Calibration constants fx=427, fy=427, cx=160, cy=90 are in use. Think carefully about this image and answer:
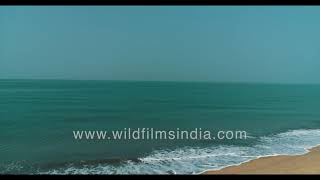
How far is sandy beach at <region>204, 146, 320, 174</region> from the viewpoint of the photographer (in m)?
A: 3.89

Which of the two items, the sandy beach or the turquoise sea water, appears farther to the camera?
the turquoise sea water

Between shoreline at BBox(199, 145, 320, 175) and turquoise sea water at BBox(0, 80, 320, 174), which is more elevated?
turquoise sea water at BBox(0, 80, 320, 174)

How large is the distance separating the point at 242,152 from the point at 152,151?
1.05m

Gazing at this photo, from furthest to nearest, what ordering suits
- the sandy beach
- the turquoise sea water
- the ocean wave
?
the turquoise sea water
the ocean wave
the sandy beach

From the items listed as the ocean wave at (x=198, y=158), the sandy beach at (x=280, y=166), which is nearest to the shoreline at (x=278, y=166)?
the sandy beach at (x=280, y=166)

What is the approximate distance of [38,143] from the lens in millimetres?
6250

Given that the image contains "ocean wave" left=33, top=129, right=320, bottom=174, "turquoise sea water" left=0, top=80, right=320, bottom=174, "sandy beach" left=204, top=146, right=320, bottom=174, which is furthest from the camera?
"turquoise sea water" left=0, top=80, right=320, bottom=174

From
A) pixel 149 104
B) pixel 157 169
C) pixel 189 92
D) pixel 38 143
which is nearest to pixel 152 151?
pixel 157 169

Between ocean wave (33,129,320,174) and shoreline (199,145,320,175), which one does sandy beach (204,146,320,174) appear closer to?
shoreline (199,145,320,175)

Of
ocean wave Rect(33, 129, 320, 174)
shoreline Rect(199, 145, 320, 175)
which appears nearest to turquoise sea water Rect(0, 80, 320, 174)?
ocean wave Rect(33, 129, 320, 174)

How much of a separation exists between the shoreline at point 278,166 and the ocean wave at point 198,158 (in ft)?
0.36

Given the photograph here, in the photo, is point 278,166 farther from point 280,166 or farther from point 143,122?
point 143,122

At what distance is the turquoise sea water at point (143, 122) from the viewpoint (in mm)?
4619

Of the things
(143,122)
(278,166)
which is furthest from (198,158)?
(143,122)
